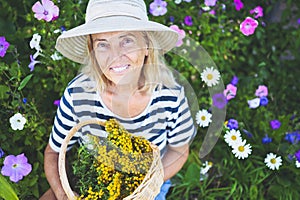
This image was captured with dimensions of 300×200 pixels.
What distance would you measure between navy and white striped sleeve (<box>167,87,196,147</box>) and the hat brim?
0.20 meters

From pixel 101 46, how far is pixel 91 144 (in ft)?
0.98

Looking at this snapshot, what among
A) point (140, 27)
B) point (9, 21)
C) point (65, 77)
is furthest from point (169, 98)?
point (9, 21)

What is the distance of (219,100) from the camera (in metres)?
1.84

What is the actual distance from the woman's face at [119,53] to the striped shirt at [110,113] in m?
0.16

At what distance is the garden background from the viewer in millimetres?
1761

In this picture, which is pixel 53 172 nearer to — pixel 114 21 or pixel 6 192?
pixel 6 192

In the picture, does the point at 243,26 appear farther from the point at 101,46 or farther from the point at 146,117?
the point at 101,46

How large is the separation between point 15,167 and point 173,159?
545 millimetres

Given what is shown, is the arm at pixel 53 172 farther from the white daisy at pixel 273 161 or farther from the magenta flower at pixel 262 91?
the magenta flower at pixel 262 91

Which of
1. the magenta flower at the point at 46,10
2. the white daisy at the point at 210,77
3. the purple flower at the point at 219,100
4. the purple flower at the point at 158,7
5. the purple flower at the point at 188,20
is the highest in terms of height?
the magenta flower at the point at 46,10

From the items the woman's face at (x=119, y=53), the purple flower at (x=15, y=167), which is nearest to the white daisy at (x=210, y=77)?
the woman's face at (x=119, y=53)

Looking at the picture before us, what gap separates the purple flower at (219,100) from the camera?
183cm

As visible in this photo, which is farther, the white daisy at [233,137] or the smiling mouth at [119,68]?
the white daisy at [233,137]

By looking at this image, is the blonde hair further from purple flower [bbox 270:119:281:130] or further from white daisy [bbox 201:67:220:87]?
purple flower [bbox 270:119:281:130]
